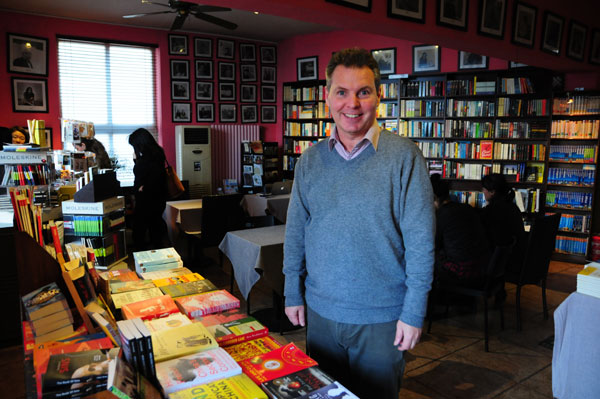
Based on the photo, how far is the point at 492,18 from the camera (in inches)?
169

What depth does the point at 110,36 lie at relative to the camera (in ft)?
24.5

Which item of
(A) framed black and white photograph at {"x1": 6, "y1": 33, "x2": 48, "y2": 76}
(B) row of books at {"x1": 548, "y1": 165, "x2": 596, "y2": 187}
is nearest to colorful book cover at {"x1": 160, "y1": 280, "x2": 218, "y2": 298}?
(B) row of books at {"x1": 548, "y1": 165, "x2": 596, "y2": 187}

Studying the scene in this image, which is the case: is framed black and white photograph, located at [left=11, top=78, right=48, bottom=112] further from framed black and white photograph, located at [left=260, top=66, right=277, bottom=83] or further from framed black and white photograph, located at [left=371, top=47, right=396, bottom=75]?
framed black and white photograph, located at [left=371, top=47, right=396, bottom=75]

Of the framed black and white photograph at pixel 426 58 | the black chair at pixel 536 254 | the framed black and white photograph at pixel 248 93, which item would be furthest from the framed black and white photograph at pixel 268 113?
the black chair at pixel 536 254

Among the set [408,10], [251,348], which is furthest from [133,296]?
[408,10]

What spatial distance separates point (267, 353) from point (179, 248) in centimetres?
424

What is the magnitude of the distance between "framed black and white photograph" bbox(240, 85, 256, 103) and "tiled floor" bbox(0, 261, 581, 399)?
5.52 metres

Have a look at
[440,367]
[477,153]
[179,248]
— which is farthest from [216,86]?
[440,367]

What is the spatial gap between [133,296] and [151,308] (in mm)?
211

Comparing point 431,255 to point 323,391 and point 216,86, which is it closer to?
point 323,391

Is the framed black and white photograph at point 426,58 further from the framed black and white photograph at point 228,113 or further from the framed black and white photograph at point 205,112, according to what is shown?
the framed black and white photograph at point 205,112

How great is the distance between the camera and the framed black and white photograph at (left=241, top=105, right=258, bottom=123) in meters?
8.93

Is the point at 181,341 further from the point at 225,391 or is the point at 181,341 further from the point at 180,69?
the point at 180,69

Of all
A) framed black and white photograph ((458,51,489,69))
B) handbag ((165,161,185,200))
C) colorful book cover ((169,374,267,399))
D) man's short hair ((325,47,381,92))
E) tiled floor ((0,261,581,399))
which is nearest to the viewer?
colorful book cover ((169,374,267,399))
